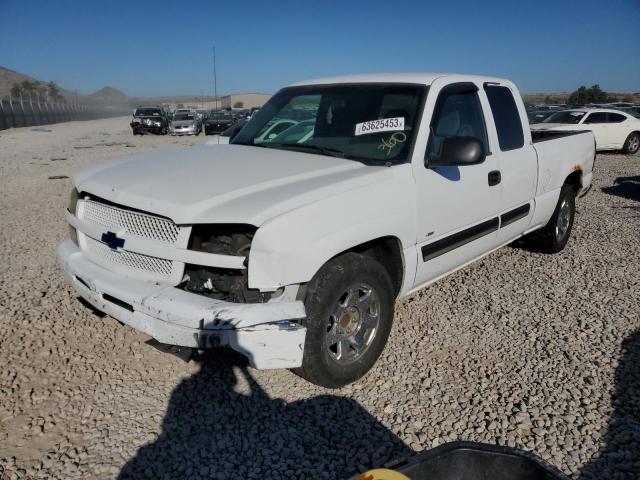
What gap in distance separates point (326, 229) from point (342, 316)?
0.61 meters

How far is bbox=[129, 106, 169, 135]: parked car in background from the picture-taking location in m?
27.2

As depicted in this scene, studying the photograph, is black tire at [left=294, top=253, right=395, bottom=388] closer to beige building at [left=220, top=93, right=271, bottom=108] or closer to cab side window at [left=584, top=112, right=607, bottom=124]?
cab side window at [left=584, top=112, right=607, bottom=124]

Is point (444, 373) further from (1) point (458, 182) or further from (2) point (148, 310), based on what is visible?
(2) point (148, 310)

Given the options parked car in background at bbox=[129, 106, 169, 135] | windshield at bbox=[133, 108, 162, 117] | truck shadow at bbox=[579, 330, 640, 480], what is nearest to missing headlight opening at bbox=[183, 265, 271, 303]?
truck shadow at bbox=[579, 330, 640, 480]

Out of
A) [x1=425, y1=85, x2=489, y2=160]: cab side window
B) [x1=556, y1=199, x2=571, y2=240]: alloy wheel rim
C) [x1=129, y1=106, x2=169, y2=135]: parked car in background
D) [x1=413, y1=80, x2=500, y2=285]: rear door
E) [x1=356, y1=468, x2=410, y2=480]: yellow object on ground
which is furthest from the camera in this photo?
[x1=129, y1=106, x2=169, y2=135]: parked car in background

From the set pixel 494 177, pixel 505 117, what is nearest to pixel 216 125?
pixel 505 117

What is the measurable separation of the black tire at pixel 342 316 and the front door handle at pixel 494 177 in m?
1.37

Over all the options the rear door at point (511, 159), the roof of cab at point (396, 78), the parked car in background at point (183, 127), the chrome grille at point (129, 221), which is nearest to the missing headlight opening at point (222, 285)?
the chrome grille at point (129, 221)

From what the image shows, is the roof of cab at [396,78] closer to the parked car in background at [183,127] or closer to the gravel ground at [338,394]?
the gravel ground at [338,394]

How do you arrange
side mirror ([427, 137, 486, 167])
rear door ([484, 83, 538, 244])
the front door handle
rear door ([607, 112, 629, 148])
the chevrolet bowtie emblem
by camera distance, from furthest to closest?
1. rear door ([607, 112, 629, 148])
2. rear door ([484, 83, 538, 244])
3. the front door handle
4. side mirror ([427, 137, 486, 167])
5. the chevrolet bowtie emblem

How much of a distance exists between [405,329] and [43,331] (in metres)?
2.76

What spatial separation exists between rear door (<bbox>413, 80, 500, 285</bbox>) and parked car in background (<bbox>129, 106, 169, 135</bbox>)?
26.4 metres

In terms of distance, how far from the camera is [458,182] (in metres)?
3.43

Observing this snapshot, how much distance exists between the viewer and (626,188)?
9.77 metres
